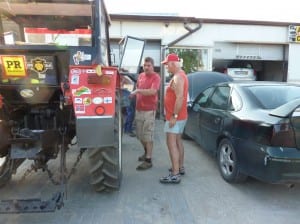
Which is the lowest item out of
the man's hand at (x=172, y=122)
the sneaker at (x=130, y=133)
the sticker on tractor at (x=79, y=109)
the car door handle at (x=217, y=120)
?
the sneaker at (x=130, y=133)

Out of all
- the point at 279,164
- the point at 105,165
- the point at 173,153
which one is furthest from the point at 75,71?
the point at 279,164

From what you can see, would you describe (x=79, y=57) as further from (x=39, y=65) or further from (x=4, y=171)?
(x=4, y=171)

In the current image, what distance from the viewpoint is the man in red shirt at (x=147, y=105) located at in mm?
5141

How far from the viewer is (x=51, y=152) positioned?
3.86 metres

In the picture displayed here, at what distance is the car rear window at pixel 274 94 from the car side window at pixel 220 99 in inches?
17.1

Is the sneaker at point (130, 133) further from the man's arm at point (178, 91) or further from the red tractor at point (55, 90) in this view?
the red tractor at point (55, 90)

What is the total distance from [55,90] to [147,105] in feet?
6.27

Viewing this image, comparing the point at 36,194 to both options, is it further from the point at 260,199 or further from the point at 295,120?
the point at 295,120

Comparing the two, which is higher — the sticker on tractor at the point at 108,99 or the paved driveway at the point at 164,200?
the sticker on tractor at the point at 108,99

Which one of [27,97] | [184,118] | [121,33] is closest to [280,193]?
[184,118]

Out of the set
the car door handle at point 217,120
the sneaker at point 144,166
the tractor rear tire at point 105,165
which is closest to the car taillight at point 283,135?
the car door handle at point 217,120

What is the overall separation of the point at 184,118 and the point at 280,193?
1.56m

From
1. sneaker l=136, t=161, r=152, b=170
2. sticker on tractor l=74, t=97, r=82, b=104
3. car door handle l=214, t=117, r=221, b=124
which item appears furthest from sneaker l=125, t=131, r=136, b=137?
sticker on tractor l=74, t=97, r=82, b=104

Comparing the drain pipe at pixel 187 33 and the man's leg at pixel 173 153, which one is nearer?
the man's leg at pixel 173 153
